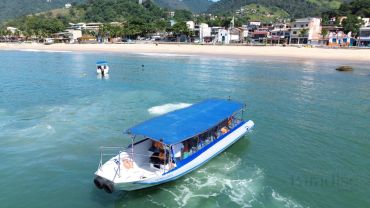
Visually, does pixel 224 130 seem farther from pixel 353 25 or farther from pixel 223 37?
pixel 223 37

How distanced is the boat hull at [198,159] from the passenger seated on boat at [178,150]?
0.35 meters

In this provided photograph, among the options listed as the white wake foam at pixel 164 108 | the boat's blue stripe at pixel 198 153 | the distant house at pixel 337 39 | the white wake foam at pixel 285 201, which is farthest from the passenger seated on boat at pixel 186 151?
the distant house at pixel 337 39

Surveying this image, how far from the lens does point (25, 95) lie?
→ 38.4m

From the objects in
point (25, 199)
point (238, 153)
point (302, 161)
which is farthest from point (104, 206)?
point (302, 161)

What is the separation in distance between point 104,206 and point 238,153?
10037 mm

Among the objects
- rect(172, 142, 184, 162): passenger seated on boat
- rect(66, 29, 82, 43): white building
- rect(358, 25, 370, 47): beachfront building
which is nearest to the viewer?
rect(172, 142, 184, 162): passenger seated on boat

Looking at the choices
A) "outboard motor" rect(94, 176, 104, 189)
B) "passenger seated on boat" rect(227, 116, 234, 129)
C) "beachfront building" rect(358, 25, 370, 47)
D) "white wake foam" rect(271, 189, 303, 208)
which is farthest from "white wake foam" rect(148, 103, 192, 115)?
"beachfront building" rect(358, 25, 370, 47)

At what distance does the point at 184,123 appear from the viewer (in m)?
18.5

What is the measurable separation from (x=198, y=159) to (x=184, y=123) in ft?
7.29

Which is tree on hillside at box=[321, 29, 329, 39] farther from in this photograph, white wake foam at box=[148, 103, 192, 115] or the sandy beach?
white wake foam at box=[148, 103, 192, 115]

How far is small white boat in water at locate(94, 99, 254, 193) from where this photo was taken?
1552 cm

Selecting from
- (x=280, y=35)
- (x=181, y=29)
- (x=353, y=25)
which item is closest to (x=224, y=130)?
(x=353, y=25)

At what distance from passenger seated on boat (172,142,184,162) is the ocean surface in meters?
1.36

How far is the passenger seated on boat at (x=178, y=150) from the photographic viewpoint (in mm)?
16952
